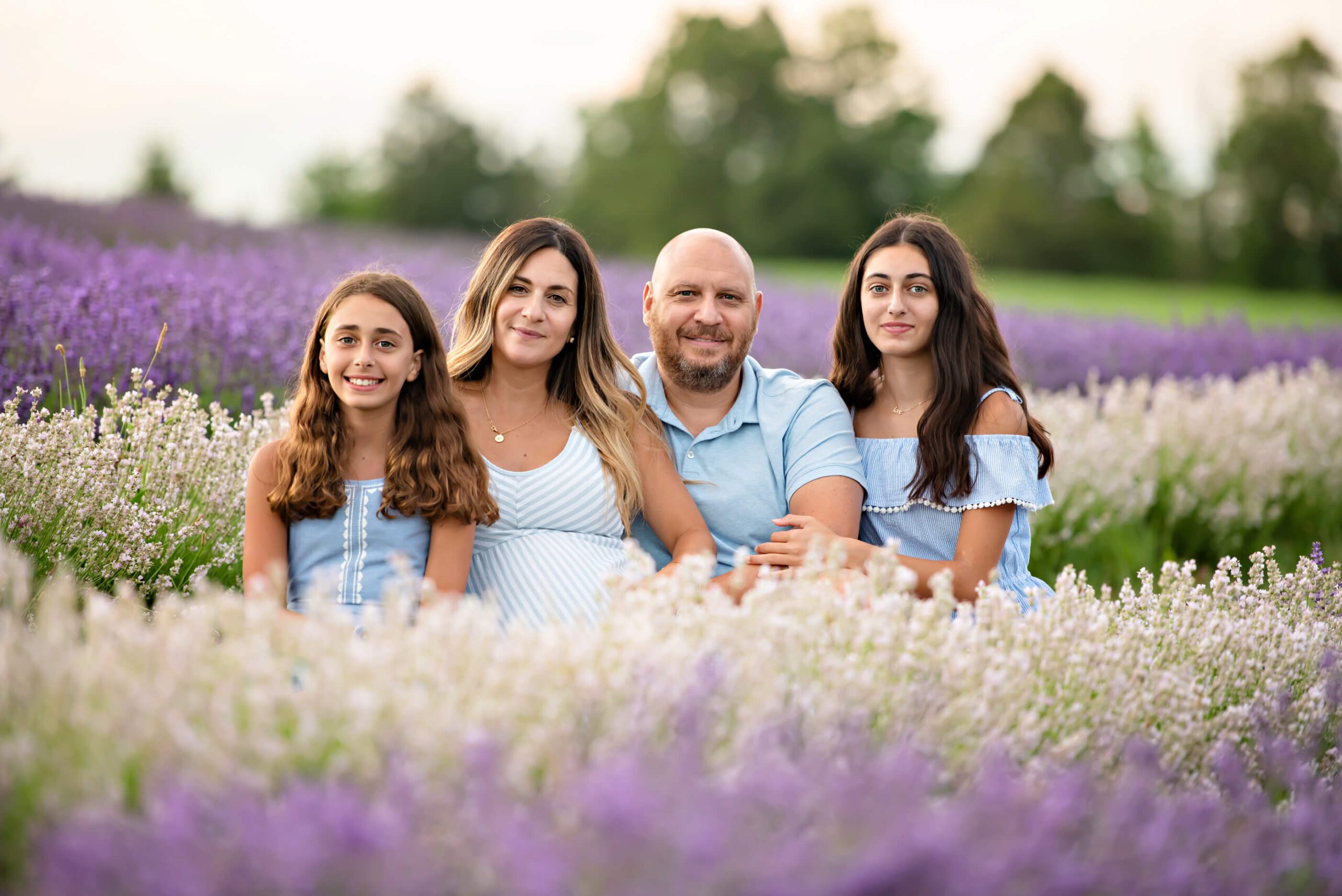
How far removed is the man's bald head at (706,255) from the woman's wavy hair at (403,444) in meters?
0.82

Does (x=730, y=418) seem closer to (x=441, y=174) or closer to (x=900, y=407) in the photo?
(x=900, y=407)

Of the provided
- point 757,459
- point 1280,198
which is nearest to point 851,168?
point 1280,198

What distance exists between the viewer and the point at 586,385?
3152 mm

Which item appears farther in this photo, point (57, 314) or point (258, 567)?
point (57, 314)

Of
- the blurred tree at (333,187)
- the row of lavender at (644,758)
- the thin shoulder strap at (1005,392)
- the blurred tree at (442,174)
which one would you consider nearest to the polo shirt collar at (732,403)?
the thin shoulder strap at (1005,392)

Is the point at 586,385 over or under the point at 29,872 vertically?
over

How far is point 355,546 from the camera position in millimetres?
2709

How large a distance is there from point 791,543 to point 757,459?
0.47 m

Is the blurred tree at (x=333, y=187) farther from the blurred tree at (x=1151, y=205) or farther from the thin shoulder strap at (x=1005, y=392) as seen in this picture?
the thin shoulder strap at (x=1005, y=392)

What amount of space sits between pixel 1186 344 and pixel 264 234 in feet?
29.6

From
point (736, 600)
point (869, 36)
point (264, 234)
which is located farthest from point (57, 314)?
point (869, 36)

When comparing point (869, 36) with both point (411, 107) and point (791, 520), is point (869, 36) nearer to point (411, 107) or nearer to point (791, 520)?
point (411, 107)

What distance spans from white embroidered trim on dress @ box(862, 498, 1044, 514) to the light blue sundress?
140 centimetres

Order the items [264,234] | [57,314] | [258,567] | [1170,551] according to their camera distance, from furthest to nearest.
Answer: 1. [264,234]
2. [1170,551]
3. [57,314]
4. [258,567]
